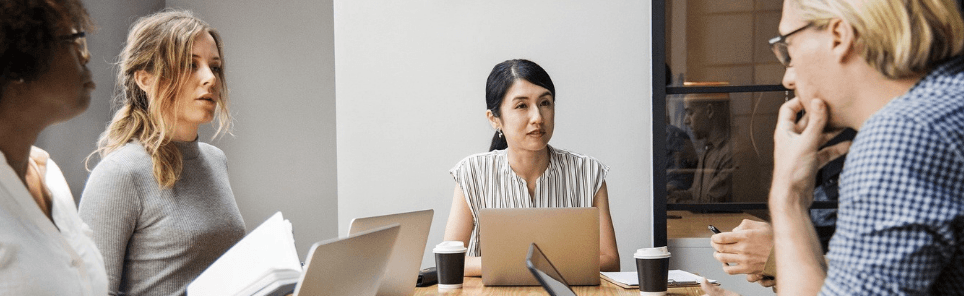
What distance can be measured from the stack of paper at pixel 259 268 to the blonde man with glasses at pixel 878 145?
2.66 feet

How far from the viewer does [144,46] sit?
1843 mm

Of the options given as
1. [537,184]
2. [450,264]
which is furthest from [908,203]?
[537,184]

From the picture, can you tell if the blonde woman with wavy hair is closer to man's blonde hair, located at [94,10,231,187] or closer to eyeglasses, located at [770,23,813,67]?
man's blonde hair, located at [94,10,231,187]

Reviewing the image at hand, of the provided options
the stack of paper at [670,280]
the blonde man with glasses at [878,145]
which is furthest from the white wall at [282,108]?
the blonde man with glasses at [878,145]

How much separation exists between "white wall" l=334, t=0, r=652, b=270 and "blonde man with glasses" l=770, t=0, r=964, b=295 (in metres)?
2.01

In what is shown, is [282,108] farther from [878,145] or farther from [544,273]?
[878,145]

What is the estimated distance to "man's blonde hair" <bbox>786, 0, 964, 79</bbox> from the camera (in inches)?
37.4

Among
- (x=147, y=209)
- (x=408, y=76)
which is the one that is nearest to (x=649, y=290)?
(x=147, y=209)

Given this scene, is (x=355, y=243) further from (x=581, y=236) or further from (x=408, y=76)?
(x=408, y=76)

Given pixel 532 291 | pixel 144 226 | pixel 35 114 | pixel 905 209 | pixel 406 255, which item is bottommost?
pixel 532 291

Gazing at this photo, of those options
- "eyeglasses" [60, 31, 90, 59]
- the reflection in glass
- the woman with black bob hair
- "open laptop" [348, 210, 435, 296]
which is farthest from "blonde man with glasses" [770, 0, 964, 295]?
the reflection in glass

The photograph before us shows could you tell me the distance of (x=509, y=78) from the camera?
273 cm

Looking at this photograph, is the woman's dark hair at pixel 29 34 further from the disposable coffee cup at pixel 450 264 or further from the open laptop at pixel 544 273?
the disposable coffee cup at pixel 450 264

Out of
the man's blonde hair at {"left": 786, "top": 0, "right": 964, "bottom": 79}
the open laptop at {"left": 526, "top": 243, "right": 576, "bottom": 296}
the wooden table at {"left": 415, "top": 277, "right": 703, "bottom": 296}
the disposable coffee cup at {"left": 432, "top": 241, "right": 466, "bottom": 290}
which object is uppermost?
the man's blonde hair at {"left": 786, "top": 0, "right": 964, "bottom": 79}
